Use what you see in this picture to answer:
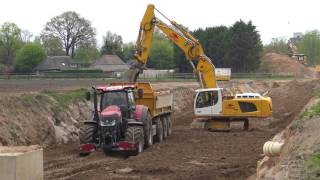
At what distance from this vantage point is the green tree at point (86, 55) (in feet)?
A: 411

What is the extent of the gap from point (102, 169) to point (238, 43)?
78199 mm

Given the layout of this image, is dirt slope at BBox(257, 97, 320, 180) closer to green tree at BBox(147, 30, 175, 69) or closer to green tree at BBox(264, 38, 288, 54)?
green tree at BBox(147, 30, 175, 69)

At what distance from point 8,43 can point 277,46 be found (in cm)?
6490

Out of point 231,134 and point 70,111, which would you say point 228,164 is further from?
point 70,111

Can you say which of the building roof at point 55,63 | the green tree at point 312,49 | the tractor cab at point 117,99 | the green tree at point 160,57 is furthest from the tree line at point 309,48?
the tractor cab at point 117,99

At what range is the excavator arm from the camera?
2781 centimetres

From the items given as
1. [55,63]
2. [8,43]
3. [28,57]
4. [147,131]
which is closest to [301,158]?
[147,131]

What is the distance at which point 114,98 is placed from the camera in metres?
21.2

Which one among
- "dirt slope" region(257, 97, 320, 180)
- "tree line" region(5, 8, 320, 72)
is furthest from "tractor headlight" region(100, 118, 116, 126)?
"tree line" region(5, 8, 320, 72)

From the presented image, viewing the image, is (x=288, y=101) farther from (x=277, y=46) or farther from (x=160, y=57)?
(x=277, y=46)

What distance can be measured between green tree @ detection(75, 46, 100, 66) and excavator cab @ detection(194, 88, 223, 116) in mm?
95321

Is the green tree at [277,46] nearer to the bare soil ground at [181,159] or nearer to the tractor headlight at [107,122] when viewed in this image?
the bare soil ground at [181,159]

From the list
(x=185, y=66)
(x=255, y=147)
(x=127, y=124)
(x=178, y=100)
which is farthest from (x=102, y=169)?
(x=185, y=66)

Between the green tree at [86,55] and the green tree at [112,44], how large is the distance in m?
7.28
